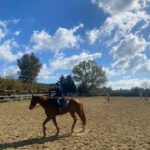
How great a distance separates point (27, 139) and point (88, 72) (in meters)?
97.3

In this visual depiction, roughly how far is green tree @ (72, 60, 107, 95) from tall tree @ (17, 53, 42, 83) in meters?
12.9

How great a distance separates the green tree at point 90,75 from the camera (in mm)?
107125

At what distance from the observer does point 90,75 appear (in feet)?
357

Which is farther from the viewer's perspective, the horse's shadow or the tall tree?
the tall tree

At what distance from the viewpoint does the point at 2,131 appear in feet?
45.7

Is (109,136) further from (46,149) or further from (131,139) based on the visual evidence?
(46,149)

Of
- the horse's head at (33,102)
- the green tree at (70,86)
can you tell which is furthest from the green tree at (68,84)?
the horse's head at (33,102)

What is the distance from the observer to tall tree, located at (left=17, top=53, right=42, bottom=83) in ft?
333

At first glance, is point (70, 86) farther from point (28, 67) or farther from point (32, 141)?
point (32, 141)

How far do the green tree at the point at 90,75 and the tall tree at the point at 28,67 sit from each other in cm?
1287

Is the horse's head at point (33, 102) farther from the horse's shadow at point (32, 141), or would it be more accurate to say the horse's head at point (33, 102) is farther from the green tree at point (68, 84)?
the green tree at point (68, 84)

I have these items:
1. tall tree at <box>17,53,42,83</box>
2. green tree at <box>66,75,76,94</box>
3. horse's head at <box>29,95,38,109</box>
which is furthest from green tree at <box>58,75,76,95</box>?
horse's head at <box>29,95,38,109</box>

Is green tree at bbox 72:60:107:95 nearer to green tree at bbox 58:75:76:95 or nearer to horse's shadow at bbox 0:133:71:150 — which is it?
green tree at bbox 58:75:76:95

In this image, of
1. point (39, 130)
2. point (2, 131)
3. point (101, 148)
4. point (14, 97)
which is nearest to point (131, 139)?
point (101, 148)
